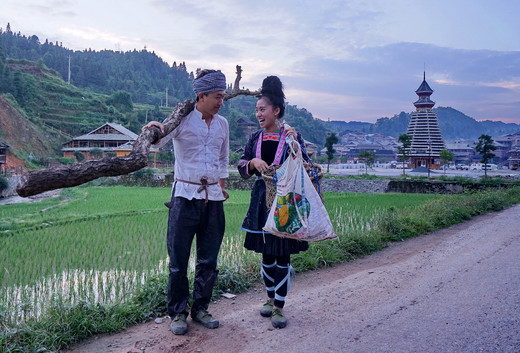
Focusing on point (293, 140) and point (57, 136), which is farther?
point (57, 136)

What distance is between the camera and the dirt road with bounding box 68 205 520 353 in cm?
253

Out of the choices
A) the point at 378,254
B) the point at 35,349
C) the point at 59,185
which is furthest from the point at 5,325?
the point at 378,254

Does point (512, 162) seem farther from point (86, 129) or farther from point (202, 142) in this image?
point (202, 142)

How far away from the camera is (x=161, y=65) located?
98.9 m

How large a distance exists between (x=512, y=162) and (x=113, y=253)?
160 feet

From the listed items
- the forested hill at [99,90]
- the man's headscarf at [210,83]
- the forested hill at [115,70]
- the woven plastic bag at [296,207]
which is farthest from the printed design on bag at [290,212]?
the forested hill at [115,70]

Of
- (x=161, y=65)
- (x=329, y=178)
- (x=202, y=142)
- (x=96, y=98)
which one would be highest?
(x=161, y=65)

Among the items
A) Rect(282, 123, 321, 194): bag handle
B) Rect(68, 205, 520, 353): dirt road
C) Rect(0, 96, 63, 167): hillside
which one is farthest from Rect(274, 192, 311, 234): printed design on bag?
Rect(0, 96, 63, 167): hillside

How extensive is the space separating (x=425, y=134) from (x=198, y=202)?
1698 inches

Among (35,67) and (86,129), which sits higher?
(35,67)

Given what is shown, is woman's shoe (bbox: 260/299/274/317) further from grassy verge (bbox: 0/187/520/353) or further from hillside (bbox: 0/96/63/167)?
hillside (bbox: 0/96/63/167)

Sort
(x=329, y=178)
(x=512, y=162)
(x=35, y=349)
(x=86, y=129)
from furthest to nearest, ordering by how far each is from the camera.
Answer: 1. (x=512, y=162)
2. (x=86, y=129)
3. (x=329, y=178)
4. (x=35, y=349)

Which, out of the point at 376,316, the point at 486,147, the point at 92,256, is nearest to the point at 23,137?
the point at 92,256

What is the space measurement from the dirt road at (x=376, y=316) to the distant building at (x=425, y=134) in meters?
38.2
